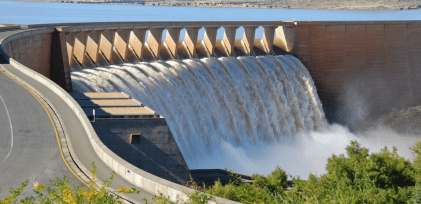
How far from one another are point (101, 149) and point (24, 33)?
636 inches

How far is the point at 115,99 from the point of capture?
949 inches

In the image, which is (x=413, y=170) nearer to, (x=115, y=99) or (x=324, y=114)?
(x=115, y=99)

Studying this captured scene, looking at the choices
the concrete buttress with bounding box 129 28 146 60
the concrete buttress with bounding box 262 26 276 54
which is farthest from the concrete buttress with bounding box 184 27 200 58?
the concrete buttress with bounding box 262 26 276 54

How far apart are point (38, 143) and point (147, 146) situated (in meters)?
4.50

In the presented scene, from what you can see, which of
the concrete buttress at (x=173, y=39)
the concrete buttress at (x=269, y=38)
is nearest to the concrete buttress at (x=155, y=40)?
the concrete buttress at (x=173, y=39)

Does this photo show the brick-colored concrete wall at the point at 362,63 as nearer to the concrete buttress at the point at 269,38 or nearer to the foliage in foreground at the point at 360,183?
the concrete buttress at the point at 269,38

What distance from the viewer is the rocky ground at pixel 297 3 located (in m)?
156

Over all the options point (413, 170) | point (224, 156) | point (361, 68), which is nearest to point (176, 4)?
point (361, 68)

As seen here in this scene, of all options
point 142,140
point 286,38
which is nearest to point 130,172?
point 142,140

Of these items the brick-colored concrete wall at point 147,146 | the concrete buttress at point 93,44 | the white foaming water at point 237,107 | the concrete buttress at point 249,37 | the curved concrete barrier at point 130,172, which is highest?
the concrete buttress at point 249,37

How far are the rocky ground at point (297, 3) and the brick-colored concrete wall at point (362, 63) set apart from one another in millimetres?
110014

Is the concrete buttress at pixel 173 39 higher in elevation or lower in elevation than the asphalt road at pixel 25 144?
higher

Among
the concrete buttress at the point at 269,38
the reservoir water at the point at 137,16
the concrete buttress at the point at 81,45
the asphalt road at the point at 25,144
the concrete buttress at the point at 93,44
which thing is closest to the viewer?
the asphalt road at the point at 25,144

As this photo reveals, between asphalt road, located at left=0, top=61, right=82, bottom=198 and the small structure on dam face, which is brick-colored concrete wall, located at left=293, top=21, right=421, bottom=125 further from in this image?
asphalt road, located at left=0, top=61, right=82, bottom=198
